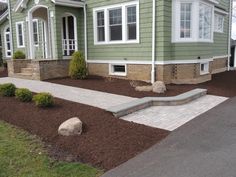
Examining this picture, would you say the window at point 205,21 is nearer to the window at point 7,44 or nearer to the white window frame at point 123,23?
the white window frame at point 123,23

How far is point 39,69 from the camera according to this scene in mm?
12812

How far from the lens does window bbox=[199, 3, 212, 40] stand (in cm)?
1233

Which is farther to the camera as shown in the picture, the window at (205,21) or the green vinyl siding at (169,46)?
the window at (205,21)

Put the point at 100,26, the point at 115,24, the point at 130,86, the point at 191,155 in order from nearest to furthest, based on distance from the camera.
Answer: the point at 191,155, the point at 130,86, the point at 115,24, the point at 100,26

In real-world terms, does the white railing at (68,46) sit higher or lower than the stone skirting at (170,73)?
higher

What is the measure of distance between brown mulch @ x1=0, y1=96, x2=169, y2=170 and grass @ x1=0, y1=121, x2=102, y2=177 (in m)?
0.23

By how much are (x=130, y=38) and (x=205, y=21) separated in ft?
12.0

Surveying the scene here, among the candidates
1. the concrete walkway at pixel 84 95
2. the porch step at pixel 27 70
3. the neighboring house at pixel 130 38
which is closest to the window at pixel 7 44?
the neighboring house at pixel 130 38

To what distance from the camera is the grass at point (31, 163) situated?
14.0 feet

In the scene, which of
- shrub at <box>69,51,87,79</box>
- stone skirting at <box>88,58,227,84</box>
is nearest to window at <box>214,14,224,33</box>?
stone skirting at <box>88,58,227,84</box>

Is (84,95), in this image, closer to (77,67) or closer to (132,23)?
(77,67)

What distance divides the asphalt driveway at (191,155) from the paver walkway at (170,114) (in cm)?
38

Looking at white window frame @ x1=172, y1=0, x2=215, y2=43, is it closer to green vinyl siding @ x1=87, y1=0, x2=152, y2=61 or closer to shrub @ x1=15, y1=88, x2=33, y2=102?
green vinyl siding @ x1=87, y1=0, x2=152, y2=61

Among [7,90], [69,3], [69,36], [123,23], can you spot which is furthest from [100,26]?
[7,90]
